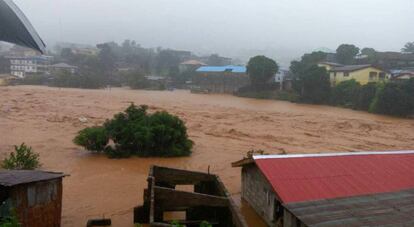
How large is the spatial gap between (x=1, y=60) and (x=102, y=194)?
64658 mm

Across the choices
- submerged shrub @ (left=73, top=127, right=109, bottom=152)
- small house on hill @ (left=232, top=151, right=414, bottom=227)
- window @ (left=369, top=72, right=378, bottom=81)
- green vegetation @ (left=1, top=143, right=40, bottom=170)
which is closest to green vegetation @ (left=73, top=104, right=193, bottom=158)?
submerged shrub @ (left=73, top=127, right=109, bottom=152)

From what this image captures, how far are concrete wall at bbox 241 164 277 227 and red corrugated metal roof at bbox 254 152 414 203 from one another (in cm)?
45

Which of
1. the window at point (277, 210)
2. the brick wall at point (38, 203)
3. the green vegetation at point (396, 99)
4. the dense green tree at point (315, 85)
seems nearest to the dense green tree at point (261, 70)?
the dense green tree at point (315, 85)

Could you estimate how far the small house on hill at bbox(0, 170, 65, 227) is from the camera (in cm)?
683

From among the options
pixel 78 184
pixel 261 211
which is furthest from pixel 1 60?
pixel 261 211

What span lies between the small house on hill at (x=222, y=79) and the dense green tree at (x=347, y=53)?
13.3 meters

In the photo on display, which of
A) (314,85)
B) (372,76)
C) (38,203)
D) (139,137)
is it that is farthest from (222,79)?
(38,203)

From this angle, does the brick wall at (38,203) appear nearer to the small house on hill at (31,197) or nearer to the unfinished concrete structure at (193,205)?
the small house on hill at (31,197)

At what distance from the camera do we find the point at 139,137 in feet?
59.2

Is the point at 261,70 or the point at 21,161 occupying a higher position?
the point at 261,70

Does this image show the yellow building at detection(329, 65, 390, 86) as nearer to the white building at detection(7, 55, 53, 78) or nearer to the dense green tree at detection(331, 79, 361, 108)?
the dense green tree at detection(331, 79, 361, 108)

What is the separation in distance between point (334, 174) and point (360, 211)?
10.9 feet

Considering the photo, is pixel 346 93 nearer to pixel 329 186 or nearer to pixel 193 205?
pixel 329 186

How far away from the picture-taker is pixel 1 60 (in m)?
69.2
